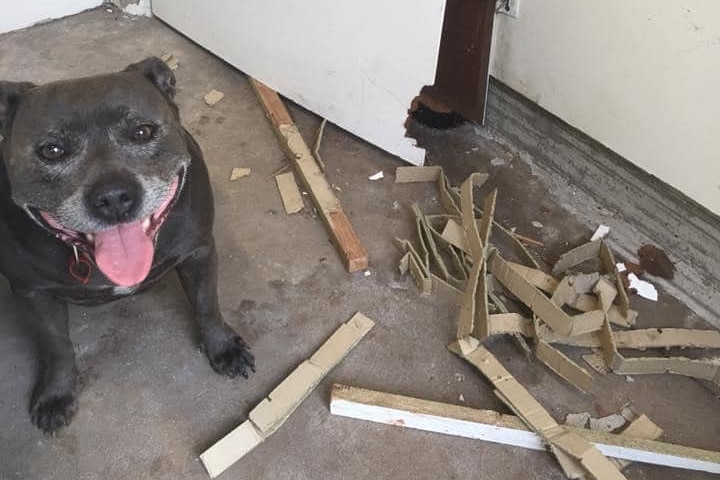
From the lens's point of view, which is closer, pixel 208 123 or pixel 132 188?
pixel 132 188

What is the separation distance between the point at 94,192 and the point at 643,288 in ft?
5.18

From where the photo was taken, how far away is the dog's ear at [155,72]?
1575 millimetres

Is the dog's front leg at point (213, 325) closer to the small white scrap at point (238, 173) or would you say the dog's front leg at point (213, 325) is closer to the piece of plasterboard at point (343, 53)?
the small white scrap at point (238, 173)

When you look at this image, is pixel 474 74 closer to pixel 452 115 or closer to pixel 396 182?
pixel 452 115

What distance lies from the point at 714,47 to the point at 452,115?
106 centimetres

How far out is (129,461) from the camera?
1725mm

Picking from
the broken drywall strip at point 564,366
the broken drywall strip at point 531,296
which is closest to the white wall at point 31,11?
the broken drywall strip at point 531,296

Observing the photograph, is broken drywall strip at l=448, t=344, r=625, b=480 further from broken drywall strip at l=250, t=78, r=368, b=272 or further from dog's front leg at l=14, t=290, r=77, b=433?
dog's front leg at l=14, t=290, r=77, b=433

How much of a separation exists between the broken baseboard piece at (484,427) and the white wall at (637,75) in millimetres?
707

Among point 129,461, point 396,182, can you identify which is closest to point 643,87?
point 396,182

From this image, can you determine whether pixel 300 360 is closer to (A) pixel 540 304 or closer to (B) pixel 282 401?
(B) pixel 282 401

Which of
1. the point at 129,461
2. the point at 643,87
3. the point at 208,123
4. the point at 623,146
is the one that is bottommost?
A: the point at 129,461

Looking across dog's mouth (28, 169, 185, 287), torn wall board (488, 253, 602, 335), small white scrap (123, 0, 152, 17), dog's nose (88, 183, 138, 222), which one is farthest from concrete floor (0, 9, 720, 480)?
small white scrap (123, 0, 152, 17)

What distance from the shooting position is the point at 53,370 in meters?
1.79
